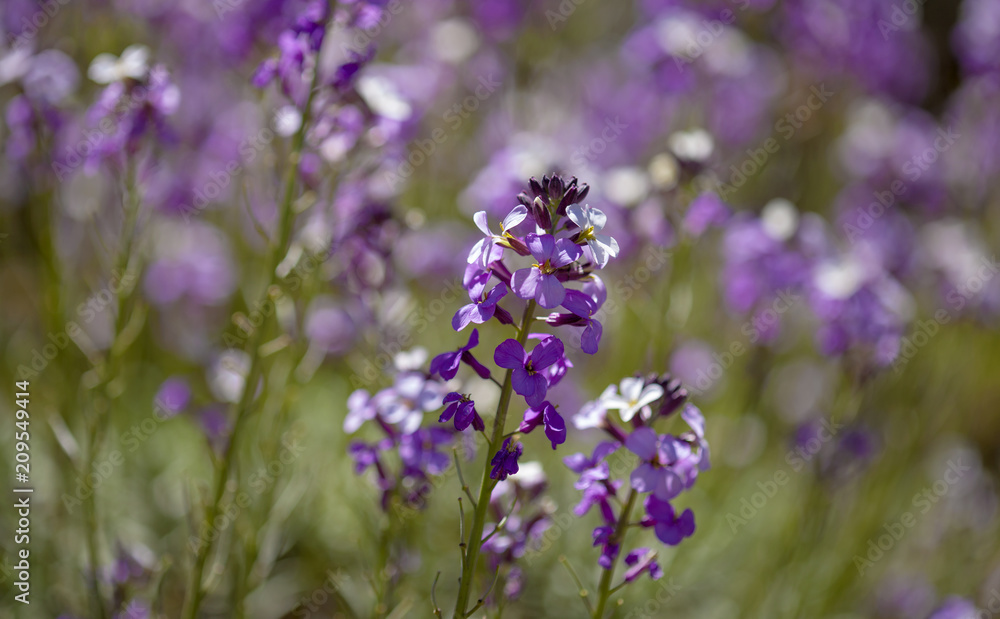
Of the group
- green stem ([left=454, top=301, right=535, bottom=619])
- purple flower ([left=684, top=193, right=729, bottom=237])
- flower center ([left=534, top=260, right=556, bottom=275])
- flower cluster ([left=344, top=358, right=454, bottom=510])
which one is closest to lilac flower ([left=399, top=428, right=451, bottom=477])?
flower cluster ([left=344, top=358, right=454, bottom=510])

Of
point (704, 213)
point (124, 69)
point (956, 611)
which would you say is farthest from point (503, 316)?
point (956, 611)

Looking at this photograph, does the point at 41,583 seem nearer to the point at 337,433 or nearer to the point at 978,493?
the point at 337,433

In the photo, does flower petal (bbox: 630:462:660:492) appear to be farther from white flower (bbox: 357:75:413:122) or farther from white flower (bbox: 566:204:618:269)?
white flower (bbox: 357:75:413:122)

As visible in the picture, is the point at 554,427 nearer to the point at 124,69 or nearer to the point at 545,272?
the point at 545,272

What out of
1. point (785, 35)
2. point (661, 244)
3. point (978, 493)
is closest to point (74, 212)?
point (661, 244)

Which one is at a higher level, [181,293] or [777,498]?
[181,293]

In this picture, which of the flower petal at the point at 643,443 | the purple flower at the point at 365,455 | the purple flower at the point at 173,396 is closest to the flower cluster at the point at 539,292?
the flower petal at the point at 643,443
